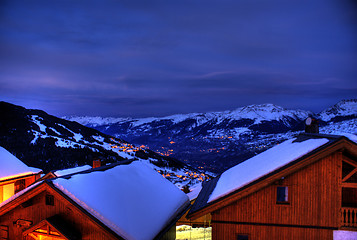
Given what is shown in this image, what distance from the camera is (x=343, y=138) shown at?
31.5 ft

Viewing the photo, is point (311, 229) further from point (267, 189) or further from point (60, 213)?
point (60, 213)

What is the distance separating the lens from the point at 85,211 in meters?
10.1

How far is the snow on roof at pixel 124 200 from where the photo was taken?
1033 centimetres

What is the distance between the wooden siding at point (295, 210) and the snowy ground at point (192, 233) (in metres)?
7.02

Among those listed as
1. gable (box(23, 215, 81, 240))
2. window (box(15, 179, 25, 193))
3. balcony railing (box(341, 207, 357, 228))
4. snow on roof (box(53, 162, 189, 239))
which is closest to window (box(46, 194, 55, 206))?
gable (box(23, 215, 81, 240))

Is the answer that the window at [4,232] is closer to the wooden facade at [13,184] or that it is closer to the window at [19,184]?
the wooden facade at [13,184]

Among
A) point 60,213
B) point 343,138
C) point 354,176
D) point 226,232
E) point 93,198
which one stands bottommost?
point 226,232

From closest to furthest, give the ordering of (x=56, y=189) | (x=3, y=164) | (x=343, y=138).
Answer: (x=343, y=138) < (x=56, y=189) < (x=3, y=164)

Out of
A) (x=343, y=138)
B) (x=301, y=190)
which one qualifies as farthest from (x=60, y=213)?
(x=343, y=138)

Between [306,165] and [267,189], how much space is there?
2.07 metres

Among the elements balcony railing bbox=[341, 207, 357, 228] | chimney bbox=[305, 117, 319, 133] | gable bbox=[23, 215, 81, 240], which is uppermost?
chimney bbox=[305, 117, 319, 133]

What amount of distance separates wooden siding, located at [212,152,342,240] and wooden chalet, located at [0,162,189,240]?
12.0 ft

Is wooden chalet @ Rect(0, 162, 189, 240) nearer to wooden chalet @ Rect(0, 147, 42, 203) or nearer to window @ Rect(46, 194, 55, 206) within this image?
window @ Rect(46, 194, 55, 206)

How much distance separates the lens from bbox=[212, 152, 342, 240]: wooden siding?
1047 cm
